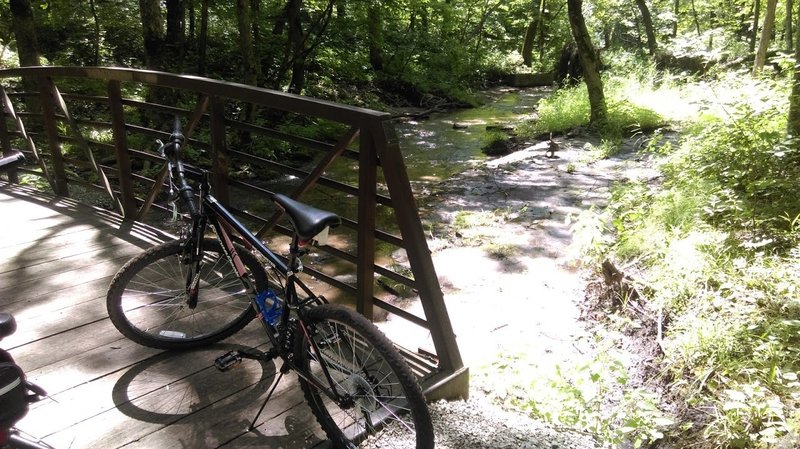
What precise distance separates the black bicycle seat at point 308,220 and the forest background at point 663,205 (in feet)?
6.39

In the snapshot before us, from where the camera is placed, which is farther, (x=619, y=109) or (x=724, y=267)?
(x=619, y=109)

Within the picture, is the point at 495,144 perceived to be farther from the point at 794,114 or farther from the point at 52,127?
the point at 52,127

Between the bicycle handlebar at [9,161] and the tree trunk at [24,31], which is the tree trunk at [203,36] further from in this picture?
the bicycle handlebar at [9,161]

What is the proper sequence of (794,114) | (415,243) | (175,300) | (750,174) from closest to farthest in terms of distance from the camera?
(415,243) → (175,300) → (750,174) → (794,114)

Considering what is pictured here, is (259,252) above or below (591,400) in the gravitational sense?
above

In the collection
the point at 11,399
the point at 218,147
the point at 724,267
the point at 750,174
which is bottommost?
the point at 724,267

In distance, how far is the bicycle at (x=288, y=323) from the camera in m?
2.23

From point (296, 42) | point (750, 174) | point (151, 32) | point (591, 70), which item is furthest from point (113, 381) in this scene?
point (591, 70)

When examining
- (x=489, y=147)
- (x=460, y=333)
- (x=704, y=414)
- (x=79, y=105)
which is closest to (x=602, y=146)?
(x=489, y=147)

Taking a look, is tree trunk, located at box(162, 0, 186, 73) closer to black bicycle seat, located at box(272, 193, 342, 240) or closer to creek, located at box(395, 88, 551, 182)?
creek, located at box(395, 88, 551, 182)

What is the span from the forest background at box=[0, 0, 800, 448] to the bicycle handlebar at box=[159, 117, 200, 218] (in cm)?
230

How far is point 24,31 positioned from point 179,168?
27.5 ft

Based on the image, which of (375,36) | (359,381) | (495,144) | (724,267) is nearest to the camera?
(359,381)

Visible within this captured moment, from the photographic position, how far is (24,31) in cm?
898
